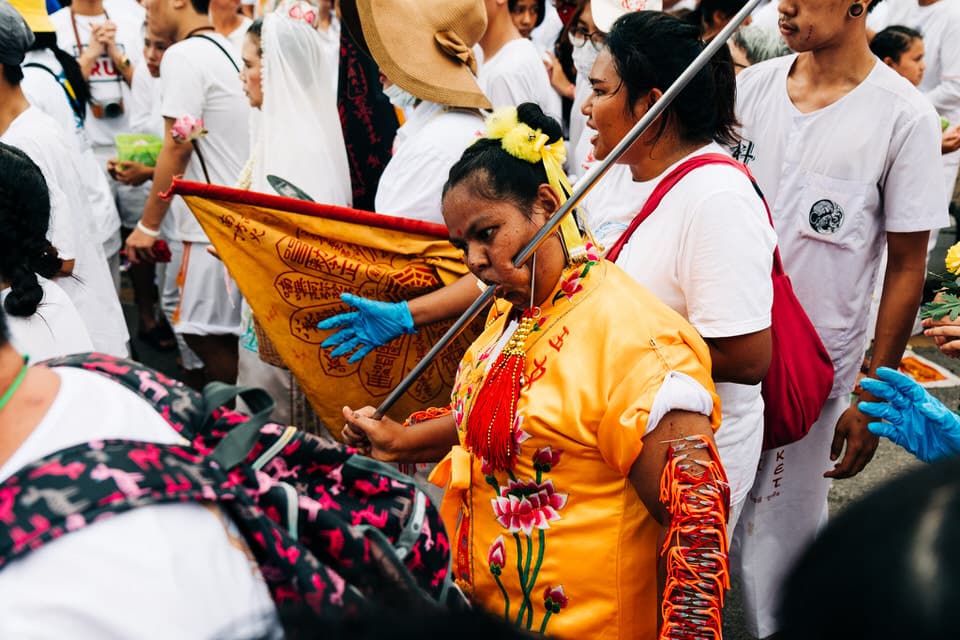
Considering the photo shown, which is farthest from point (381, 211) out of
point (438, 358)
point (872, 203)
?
point (872, 203)

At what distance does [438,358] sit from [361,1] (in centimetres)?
120

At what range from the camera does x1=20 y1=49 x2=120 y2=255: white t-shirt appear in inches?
154

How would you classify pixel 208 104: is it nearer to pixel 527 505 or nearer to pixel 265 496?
pixel 527 505

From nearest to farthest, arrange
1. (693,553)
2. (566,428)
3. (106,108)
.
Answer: (693,553) → (566,428) → (106,108)

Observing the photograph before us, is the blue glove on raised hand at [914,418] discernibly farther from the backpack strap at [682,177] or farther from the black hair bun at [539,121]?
the black hair bun at [539,121]

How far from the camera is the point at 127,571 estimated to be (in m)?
0.94

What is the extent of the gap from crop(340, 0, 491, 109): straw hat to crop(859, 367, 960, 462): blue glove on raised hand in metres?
1.59

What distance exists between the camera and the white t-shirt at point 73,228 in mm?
3004

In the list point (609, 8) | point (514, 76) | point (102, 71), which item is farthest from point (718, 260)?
point (102, 71)

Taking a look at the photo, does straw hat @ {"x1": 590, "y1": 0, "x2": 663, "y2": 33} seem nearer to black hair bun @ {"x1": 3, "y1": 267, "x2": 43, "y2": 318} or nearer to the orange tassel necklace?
the orange tassel necklace

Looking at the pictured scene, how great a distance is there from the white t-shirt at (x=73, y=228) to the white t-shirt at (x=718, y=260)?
1911 millimetres

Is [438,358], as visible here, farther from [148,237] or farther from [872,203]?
[148,237]

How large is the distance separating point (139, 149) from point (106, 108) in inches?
47.9

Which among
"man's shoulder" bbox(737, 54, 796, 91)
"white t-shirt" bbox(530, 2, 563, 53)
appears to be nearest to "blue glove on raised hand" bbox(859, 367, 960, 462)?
"man's shoulder" bbox(737, 54, 796, 91)
